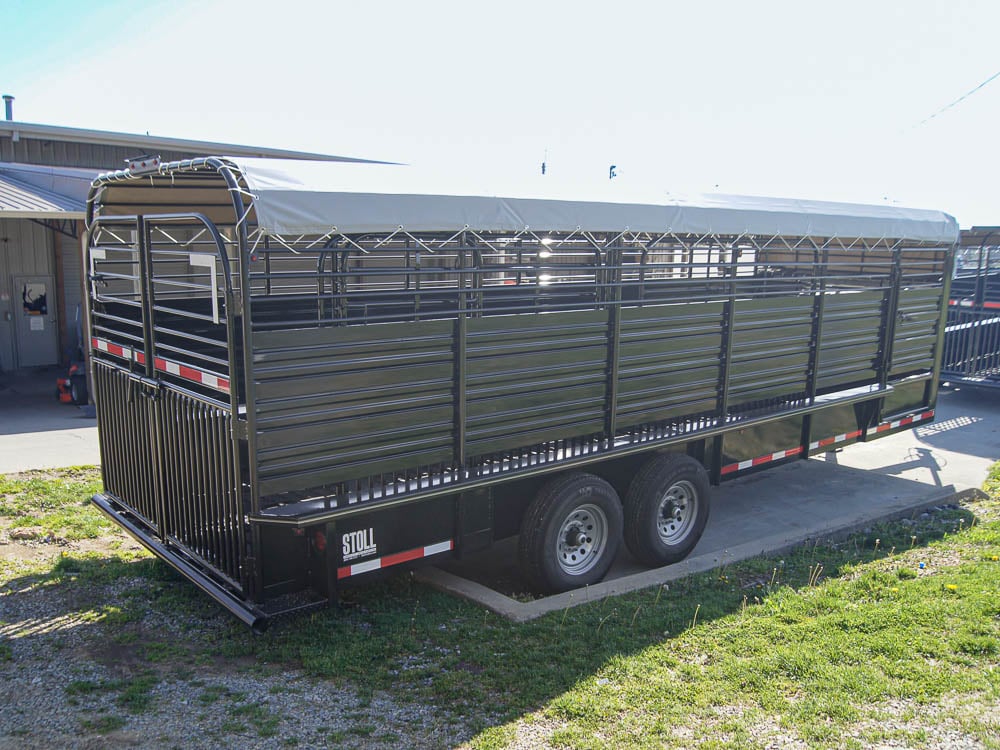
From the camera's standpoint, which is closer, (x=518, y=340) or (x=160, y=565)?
(x=518, y=340)

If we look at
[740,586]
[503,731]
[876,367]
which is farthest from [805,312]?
[503,731]

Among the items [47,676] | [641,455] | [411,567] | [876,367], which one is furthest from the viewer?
[876,367]

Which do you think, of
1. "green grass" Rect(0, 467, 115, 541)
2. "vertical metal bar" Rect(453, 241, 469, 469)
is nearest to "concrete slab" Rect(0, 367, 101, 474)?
"green grass" Rect(0, 467, 115, 541)

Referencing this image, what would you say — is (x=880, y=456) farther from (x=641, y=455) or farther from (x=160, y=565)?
(x=160, y=565)

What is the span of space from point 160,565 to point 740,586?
4160mm

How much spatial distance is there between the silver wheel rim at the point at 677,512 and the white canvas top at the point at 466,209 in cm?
205

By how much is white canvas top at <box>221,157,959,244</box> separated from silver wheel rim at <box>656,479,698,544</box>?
205 centimetres

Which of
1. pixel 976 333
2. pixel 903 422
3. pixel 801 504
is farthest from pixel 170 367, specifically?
pixel 976 333

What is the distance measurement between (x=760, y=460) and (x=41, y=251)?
1525 cm

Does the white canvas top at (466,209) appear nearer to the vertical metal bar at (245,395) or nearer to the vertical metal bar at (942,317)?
the vertical metal bar at (245,395)

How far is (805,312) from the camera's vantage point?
7.71 meters

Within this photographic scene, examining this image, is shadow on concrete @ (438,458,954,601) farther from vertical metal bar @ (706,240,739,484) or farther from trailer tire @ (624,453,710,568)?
vertical metal bar @ (706,240,739,484)

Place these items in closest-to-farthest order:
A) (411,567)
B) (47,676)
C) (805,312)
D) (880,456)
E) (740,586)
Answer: (47,676)
(411,567)
(740,586)
(805,312)
(880,456)

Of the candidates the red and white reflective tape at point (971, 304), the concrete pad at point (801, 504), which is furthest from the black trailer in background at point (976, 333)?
the concrete pad at point (801, 504)
